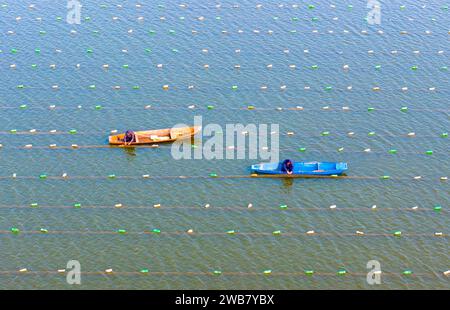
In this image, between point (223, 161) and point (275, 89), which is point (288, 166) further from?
point (275, 89)

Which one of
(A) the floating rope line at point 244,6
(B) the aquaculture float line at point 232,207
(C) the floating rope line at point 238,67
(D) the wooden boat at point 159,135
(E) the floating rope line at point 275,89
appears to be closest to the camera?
(B) the aquaculture float line at point 232,207

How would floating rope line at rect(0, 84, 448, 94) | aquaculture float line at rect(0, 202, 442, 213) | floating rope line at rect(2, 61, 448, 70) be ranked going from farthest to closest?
floating rope line at rect(2, 61, 448, 70)
floating rope line at rect(0, 84, 448, 94)
aquaculture float line at rect(0, 202, 442, 213)

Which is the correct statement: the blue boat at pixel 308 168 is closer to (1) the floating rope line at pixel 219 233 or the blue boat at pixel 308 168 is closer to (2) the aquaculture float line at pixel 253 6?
(1) the floating rope line at pixel 219 233

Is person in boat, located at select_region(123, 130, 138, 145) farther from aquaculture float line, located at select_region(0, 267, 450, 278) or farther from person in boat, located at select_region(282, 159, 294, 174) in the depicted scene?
Result: aquaculture float line, located at select_region(0, 267, 450, 278)

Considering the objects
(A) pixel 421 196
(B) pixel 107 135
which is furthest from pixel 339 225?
(B) pixel 107 135

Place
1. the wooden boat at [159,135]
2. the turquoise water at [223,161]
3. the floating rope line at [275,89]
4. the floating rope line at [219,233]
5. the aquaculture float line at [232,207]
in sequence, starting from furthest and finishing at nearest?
the floating rope line at [275,89]
the wooden boat at [159,135]
the aquaculture float line at [232,207]
the floating rope line at [219,233]
the turquoise water at [223,161]

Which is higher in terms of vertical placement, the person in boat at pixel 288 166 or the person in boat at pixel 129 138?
the person in boat at pixel 129 138

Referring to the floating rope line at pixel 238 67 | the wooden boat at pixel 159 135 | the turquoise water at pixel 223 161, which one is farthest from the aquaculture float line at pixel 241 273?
the floating rope line at pixel 238 67

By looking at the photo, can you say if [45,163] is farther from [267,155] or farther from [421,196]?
[421,196]

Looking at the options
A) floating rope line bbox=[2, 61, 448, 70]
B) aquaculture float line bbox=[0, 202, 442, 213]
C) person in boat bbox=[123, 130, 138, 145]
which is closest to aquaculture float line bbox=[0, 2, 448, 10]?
floating rope line bbox=[2, 61, 448, 70]
